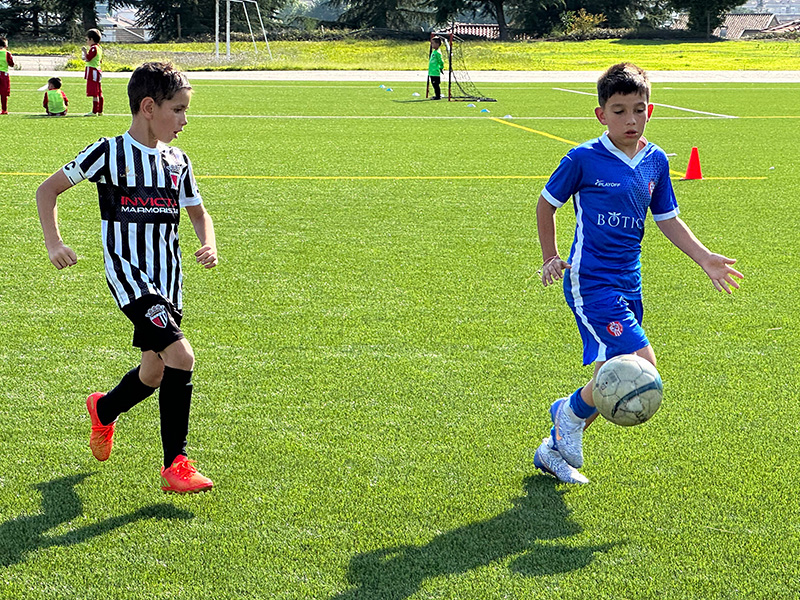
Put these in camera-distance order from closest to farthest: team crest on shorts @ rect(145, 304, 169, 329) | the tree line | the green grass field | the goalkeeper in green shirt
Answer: the green grass field < team crest on shorts @ rect(145, 304, 169, 329) < the goalkeeper in green shirt < the tree line

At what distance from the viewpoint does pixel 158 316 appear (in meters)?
3.67

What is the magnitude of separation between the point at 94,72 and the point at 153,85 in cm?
1771

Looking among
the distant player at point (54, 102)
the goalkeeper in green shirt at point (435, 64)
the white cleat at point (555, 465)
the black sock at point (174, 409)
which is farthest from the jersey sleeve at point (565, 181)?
the goalkeeper in green shirt at point (435, 64)

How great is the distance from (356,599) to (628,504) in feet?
4.15

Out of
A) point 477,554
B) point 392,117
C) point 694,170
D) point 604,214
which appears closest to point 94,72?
point 392,117

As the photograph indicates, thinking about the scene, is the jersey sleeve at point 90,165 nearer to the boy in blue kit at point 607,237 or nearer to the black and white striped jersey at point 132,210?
the black and white striped jersey at point 132,210

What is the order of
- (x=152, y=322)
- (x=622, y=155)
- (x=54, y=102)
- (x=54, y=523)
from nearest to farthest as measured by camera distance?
(x=54, y=523) < (x=152, y=322) < (x=622, y=155) < (x=54, y=102)

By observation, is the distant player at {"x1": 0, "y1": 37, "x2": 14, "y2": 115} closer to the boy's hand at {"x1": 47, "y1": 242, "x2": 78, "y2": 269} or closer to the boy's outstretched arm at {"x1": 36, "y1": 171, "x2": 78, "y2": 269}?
the boy's outstretched arm at {"x1": 36, "y1": 171, "x2": 78, "y2": 269}

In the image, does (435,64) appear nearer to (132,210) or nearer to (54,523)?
(132,210)

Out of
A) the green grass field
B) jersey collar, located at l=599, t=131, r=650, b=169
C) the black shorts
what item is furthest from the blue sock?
the black shorts

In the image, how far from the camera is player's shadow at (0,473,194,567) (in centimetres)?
339

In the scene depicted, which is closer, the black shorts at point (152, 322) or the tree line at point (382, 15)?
the black shorts at point (152, 322)

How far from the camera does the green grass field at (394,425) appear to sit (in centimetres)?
329

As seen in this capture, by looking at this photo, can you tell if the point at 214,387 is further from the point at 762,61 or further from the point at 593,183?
the point at 762,61
